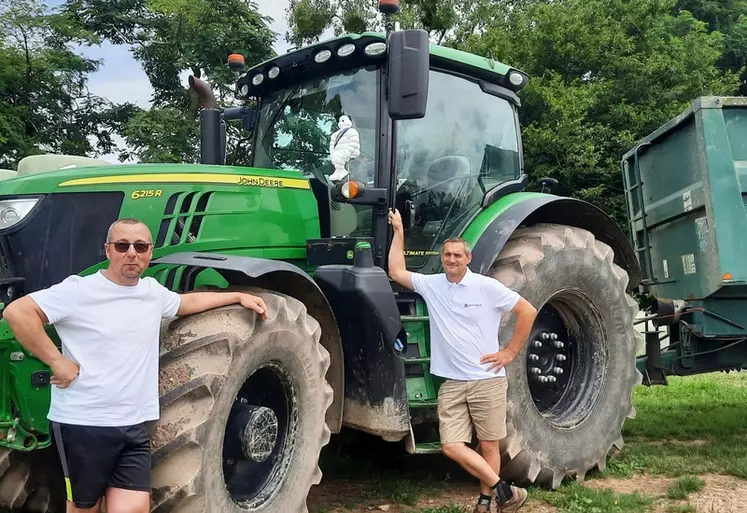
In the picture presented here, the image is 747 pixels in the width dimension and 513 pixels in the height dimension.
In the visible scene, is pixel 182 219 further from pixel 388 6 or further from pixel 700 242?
pixel 700 242

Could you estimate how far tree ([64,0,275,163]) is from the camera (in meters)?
14.9

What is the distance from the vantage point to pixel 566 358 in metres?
4.88

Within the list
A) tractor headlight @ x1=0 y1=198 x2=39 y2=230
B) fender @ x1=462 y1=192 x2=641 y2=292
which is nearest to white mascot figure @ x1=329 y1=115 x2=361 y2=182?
fender @ x1=462 y1=192 x2=641 y2=292

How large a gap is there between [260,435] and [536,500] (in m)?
1.90

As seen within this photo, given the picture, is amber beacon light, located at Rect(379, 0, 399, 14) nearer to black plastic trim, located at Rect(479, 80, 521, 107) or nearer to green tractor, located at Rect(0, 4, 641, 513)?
green tractor, located at Rect(0, 4, 641, 513)

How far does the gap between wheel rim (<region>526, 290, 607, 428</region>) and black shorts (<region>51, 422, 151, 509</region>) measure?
9.08ft

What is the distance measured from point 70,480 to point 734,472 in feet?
13.3

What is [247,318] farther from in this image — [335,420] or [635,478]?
[635,478]

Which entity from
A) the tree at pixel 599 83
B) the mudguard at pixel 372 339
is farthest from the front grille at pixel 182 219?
the tree at pixel 599 83

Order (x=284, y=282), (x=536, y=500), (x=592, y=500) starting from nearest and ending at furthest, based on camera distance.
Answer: (x=284, y=282)
(x=592, y=500)
(x=536, y=500)

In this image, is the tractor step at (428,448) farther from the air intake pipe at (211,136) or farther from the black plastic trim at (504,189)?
the air intake pipe at (211,136)

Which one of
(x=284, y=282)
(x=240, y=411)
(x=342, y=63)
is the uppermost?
(x=342, y=63)

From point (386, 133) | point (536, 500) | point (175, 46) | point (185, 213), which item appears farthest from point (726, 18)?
point (185, 213)

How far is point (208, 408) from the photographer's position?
284cm
